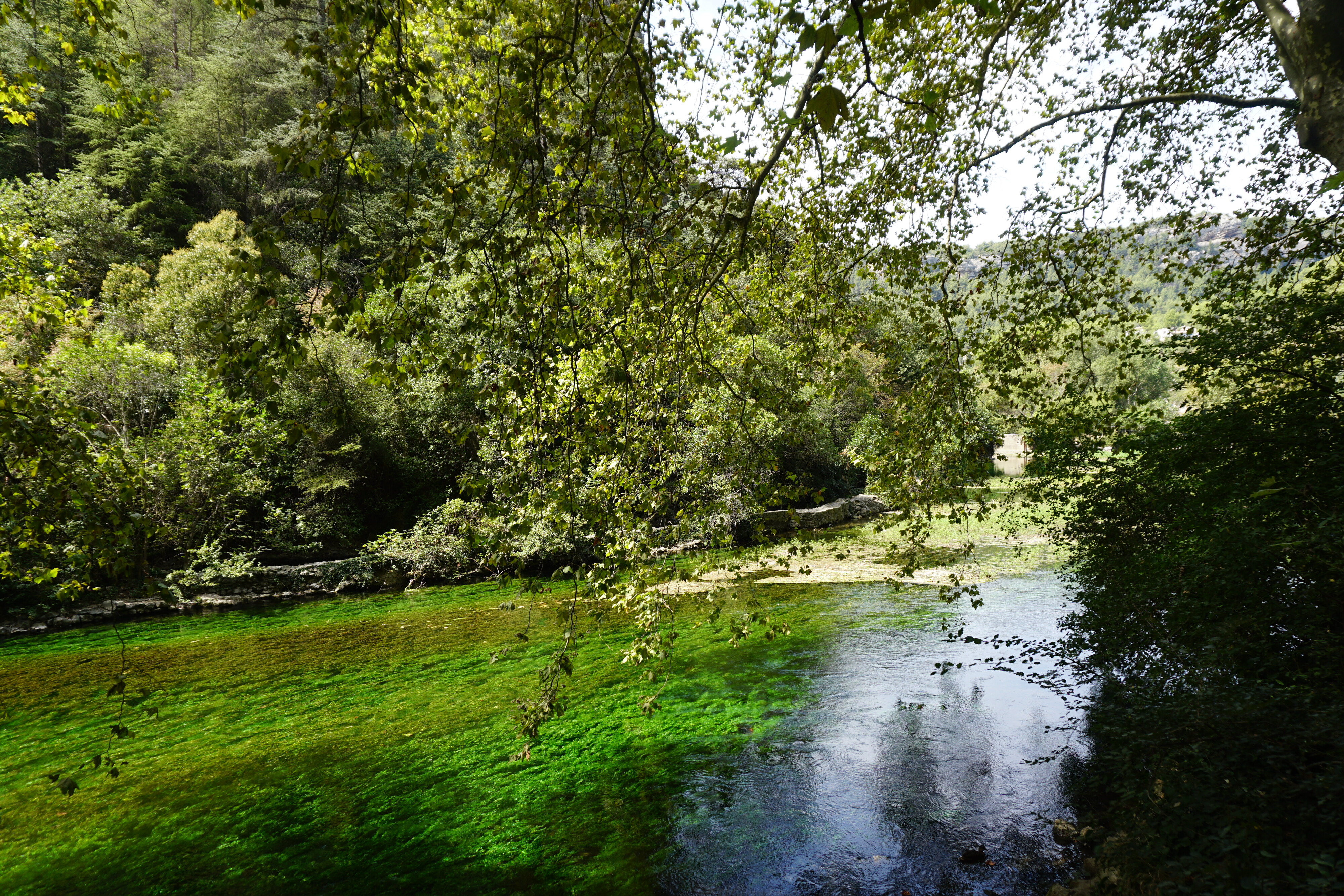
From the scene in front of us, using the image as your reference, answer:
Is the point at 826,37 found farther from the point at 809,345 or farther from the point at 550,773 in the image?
the point at 550,773

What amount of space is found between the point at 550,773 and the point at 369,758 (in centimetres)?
209

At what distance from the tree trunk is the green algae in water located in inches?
284

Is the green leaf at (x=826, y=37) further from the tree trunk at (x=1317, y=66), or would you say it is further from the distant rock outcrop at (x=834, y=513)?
the distant rock outcrop at (x=834, y=513)

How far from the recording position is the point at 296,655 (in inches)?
431

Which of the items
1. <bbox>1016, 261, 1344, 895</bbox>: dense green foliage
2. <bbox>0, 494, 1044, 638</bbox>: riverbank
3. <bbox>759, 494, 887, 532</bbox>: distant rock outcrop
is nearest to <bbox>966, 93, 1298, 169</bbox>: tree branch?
<bbox>1016, 261, 1344, 895</bbox>: dense green foliage

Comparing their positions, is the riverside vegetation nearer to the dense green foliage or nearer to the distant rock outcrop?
the dense green foliage

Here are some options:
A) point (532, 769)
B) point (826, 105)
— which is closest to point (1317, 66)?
point (826, 105)

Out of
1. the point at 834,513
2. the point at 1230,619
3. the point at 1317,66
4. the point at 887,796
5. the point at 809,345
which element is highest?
the point at 1317,66

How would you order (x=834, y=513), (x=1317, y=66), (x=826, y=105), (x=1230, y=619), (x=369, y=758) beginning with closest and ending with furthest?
(x=826, y=105) → (x=1230, y=619) → (x=1317, y=66) → (x=369, y=758) → (x=834, y=513)

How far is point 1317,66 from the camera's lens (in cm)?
549

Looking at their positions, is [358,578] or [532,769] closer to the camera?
[532,769]

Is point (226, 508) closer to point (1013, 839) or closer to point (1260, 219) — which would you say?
point (1013, 839)

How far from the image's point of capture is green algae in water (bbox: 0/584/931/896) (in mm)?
5109

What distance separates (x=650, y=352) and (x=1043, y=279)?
468cm
